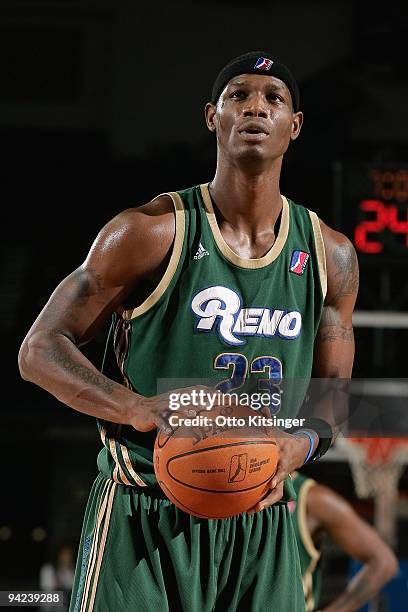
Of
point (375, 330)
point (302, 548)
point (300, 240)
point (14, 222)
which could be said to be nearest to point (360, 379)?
point (375, 330)

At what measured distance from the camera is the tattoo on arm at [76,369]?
2.01 m

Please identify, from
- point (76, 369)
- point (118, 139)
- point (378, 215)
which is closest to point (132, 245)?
point (76, 369)

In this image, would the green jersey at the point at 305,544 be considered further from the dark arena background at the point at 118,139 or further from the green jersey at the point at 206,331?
the dark arena background at the point at 118,139

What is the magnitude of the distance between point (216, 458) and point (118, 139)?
541 centimetres

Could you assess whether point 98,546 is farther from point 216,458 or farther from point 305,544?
point 305,544

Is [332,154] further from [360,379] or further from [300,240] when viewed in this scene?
[300,240]

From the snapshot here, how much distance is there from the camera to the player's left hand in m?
2.00

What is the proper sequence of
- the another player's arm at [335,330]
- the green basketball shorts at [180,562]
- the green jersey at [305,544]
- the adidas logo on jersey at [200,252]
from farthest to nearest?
the green jersey at [305,544] → the another player's arm at [335,330] → the adidas logo on jersey at [200,252] → the green basketball shorts at [180,562]

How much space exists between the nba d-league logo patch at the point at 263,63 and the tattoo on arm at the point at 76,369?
0.69m

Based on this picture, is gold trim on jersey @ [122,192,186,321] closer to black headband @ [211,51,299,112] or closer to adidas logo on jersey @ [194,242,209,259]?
adidas logo on jersey @ [194,242,209,259]

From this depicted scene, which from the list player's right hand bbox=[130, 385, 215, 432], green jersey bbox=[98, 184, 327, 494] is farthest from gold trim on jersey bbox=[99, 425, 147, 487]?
player's right hand bbox=[130, 385, 215, 432]

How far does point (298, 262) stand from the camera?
2.21 m

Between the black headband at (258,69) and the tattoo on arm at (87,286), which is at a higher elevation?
the black headband at (258,69)

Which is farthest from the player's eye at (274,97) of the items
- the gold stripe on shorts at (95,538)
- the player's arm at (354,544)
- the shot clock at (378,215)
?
the shot clock at (378,215)
